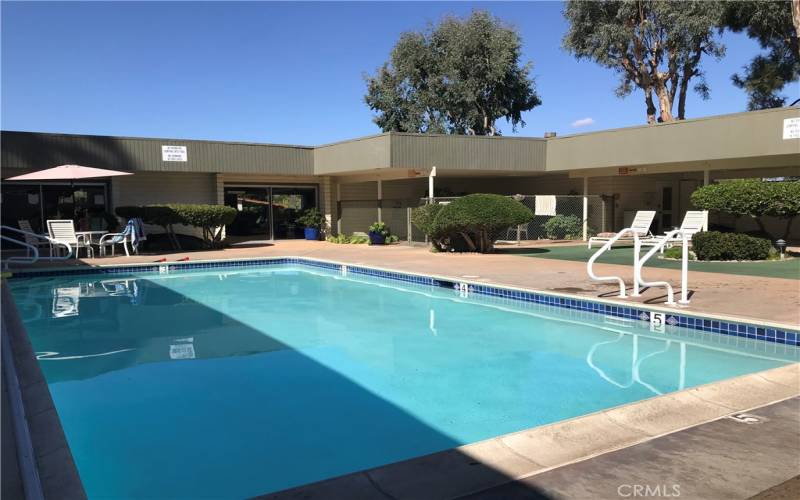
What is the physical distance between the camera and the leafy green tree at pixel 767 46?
22.1 metres

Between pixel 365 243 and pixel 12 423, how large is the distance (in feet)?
53.7

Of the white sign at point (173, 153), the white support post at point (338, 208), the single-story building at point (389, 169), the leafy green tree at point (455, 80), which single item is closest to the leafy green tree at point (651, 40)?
the leafy green tree at point (455, 80)

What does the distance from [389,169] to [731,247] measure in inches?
374

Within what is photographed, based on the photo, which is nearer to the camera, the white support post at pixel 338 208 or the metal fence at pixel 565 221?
the metal fence at pixel 565 221

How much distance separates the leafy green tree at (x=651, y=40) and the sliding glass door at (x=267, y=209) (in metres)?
14.8

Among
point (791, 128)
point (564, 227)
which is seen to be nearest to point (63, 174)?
point (564, 227)

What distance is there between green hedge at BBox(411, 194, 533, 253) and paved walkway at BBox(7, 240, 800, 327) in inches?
22.9

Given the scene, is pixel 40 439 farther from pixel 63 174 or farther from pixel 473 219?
pixel 63 174

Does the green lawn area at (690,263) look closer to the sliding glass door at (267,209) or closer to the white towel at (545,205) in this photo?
the white towel at (545,205)

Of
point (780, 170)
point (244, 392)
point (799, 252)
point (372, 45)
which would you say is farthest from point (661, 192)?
point (244, 392)

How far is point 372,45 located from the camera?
3186 cm

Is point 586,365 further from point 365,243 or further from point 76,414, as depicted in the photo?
point 365,243

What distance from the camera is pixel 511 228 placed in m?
19.9

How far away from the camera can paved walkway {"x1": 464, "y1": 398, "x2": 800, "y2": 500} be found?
8.35ft
